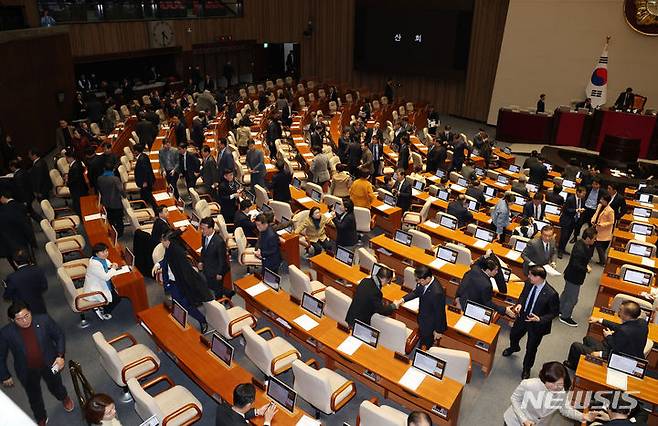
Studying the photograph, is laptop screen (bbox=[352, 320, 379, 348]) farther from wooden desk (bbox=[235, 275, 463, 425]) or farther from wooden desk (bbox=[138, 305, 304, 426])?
wooden desk (bbox=[138, 305, 304, 426])

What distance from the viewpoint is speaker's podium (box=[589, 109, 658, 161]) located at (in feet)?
53.4

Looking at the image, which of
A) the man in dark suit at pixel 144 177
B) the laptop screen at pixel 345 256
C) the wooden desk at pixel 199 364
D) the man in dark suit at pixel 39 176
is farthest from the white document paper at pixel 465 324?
the man in dark suit at pixel 39 176

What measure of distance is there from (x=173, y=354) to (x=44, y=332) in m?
1.46

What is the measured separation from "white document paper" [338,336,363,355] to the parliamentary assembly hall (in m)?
0.04

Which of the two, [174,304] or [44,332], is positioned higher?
[44,332]

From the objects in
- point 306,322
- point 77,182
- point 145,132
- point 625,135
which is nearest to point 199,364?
point 306,322

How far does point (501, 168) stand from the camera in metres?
15.2

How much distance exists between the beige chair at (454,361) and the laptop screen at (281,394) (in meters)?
1.69

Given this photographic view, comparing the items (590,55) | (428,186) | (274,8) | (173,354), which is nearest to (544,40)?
(590,55)

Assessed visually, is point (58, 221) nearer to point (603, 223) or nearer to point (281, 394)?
point (281, 394)

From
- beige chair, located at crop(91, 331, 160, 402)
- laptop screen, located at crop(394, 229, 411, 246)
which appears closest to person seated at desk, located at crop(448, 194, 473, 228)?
laptop screen, located at crop(394, 229, 411, 246)

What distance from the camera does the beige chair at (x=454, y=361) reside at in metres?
A: 5.54

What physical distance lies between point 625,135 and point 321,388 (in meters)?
16.5

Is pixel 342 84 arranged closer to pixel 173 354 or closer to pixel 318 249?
pixel 318 249
